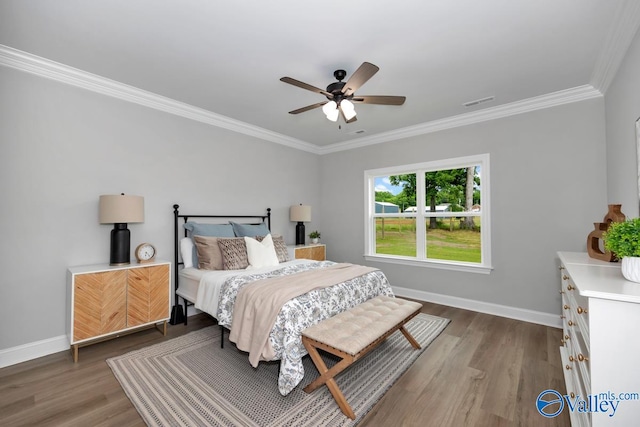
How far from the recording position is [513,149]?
11.7 feet

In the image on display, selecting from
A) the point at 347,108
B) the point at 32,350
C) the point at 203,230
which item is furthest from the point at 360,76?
the point at 32,350

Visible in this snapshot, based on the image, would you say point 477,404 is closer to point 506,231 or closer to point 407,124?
point 506,231

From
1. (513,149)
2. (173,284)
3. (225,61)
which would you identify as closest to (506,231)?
(513,149)

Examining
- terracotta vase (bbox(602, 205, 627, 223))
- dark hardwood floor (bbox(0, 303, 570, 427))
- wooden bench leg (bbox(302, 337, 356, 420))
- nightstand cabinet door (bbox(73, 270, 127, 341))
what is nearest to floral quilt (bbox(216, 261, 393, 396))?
wooden bench leg (bbox(302, 337, 356, 420))

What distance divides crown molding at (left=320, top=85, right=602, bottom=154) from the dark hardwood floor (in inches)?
105

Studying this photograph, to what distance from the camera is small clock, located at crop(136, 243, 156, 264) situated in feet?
10.1

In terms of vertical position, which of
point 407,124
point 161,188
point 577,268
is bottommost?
point 577,268

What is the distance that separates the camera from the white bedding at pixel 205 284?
110 inches

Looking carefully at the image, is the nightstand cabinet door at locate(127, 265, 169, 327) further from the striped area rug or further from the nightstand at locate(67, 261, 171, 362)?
the striped area rug

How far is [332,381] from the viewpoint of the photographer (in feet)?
6.45

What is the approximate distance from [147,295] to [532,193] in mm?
4582

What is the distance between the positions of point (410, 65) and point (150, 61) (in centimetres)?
241

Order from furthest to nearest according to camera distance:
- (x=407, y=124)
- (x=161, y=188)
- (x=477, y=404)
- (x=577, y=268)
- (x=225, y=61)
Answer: (x=407, y=124)
(x=161, y=188)
(x=225, y=61)
(x=477, y=404)
(x=577, y=268)

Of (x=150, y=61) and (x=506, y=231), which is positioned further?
(x=506, y=231)
